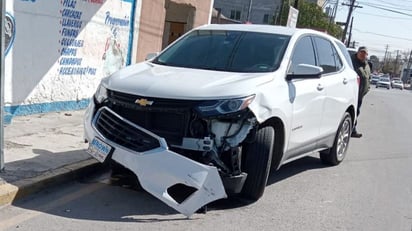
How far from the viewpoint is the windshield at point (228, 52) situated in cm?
548

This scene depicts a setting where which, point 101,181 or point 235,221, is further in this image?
point 101,181

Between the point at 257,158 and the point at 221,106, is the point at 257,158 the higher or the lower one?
the lower one

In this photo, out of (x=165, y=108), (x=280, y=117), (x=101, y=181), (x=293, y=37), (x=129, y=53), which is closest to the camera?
(x=165, y=108)

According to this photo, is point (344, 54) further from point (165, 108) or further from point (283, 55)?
point (165, 108)

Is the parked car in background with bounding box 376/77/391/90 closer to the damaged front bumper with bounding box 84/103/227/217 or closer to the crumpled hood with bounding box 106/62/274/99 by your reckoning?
the crumpled hood with bounding box 106/62/274/99

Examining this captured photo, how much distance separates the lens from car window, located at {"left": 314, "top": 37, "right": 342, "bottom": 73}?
21.5 feet

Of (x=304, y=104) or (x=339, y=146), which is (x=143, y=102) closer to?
(x=304, y=104)

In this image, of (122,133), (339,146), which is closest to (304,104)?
(339,146)

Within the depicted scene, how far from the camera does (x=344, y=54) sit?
7633mm

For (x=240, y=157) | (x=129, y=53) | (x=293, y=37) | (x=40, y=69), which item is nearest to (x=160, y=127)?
(x=240, y=157)

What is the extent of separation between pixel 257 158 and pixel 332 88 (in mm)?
2288

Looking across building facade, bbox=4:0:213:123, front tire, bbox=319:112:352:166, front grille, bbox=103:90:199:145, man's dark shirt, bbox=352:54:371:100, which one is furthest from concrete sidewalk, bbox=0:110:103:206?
man's dark shirt, bbox=352:54:371:100

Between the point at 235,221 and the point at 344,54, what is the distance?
4.10m

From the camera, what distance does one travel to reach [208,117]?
175 inches
